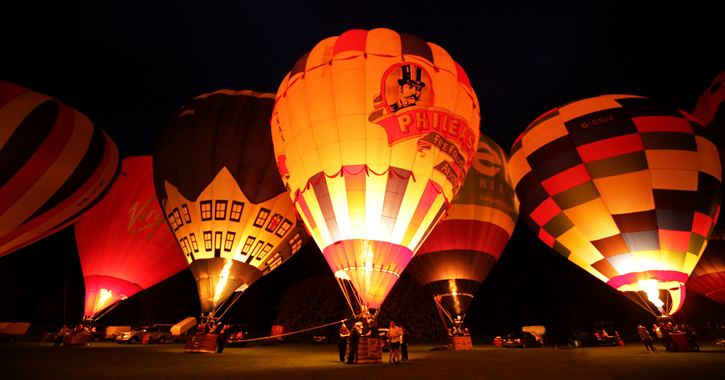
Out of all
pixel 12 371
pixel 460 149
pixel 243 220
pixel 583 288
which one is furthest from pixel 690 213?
pixel 583 288

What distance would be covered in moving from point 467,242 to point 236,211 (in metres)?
6.99

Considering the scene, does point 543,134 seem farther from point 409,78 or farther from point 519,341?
point 519,341

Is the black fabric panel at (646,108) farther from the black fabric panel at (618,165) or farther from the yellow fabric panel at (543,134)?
the yellow fabric panel at (543,134)

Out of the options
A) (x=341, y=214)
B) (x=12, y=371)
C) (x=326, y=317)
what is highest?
(x=341, y=214)

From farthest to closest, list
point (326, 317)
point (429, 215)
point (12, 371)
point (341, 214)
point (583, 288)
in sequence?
point (583, 288) → point (326, 317) → point (429, 215) → point (341, 214) → point (12, 371)

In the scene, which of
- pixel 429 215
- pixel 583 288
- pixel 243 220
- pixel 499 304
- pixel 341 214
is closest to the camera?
pixel 341 214

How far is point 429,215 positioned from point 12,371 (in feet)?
23.2

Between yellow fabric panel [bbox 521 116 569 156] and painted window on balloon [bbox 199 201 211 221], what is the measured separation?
365 inches

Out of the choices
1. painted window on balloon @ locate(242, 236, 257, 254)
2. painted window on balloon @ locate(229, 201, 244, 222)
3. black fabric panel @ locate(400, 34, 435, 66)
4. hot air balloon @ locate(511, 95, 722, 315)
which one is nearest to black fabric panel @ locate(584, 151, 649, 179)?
hot air balloon @ locate(511, 95, 722, 315)

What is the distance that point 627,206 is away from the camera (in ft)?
31.6

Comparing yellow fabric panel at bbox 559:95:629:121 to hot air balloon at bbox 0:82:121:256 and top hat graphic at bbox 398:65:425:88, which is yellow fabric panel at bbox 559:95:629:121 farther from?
hot air balloon at bbox 0:82:121:256

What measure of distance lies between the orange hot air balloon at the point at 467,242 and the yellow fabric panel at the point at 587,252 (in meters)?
2.51

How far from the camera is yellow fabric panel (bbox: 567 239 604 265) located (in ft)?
33.7

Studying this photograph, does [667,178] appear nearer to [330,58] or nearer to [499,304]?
[330,58]
